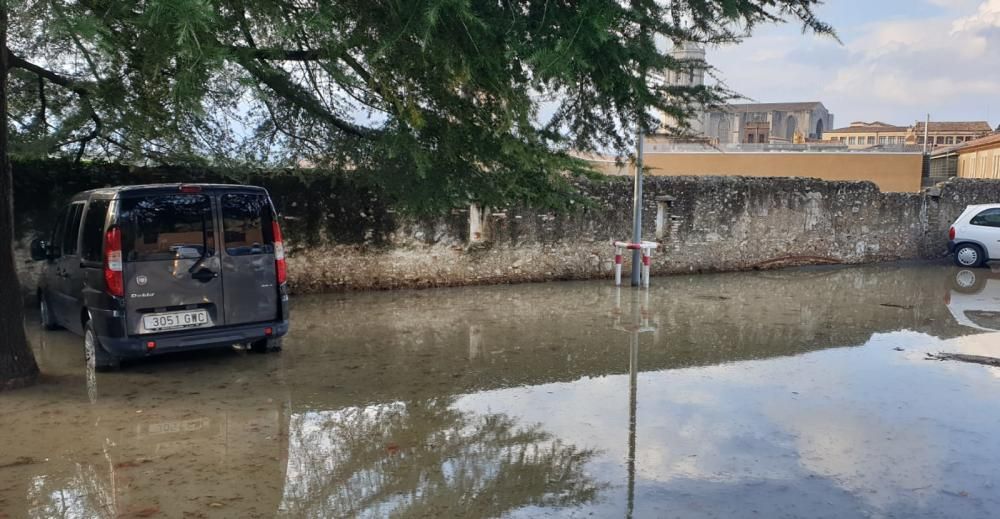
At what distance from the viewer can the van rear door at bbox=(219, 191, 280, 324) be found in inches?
267

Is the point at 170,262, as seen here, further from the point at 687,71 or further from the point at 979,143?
the point at 979,143

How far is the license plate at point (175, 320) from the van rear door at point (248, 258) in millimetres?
242

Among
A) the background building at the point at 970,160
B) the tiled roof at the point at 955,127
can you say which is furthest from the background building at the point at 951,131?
the background building at the point at 970,160

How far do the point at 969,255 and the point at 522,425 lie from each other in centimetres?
1625

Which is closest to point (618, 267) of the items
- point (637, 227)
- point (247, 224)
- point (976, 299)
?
point (637, 227)

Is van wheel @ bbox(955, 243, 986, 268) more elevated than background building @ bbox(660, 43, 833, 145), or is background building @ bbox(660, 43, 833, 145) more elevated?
background building @ bbox(660, 43, 833, 145)

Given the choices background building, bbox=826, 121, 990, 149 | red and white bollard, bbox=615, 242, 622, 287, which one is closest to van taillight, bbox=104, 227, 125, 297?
red and white bollard, bbox=615, 242, 622, 287

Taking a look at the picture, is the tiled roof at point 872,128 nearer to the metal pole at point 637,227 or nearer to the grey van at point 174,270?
the metal pole at point 637,227

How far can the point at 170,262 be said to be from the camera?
256 inches

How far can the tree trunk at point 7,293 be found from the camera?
6.12 metres

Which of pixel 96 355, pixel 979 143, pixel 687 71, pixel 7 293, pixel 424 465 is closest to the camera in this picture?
pixel 424 465

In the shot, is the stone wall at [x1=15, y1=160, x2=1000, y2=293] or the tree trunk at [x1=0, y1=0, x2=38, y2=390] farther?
the stone wall at [x1=15, y1=160, x2=1000, y2=293]

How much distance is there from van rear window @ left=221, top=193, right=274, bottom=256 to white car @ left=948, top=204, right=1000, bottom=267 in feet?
55.5

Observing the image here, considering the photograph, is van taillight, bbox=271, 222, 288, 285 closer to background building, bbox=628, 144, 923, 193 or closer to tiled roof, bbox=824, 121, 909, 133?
Result: background building, bbox=628, 144, 923, 193
